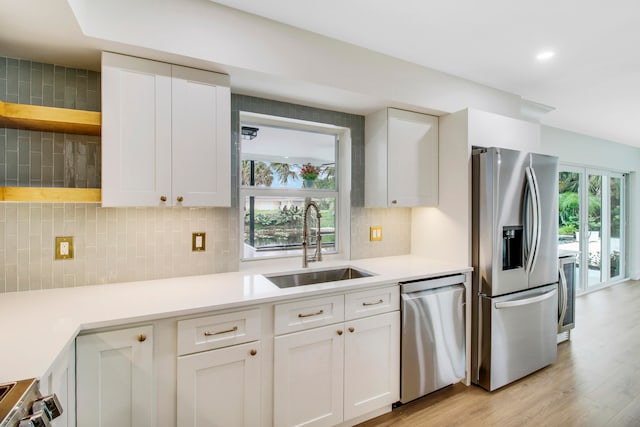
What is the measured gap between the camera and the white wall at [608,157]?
14.6ft

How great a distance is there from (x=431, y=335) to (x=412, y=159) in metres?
1.33

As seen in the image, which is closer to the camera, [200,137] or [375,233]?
[200,137]

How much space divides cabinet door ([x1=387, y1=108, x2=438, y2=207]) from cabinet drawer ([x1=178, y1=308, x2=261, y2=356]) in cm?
142

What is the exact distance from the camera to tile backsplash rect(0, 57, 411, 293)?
1664mm

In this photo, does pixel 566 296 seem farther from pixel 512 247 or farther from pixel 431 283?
pixel 431 283

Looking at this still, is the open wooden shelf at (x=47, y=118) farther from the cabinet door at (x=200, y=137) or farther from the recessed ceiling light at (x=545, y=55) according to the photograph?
the recessed ceiling light at (x=545, y=55)

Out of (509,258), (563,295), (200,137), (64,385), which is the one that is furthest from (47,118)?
(563,295)

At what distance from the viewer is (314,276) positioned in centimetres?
237

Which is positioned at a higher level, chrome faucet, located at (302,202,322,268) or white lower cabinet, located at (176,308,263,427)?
chrome faucet, located at (302,202,322,268)

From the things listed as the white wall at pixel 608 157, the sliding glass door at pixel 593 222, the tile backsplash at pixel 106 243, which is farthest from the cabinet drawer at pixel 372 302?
the sliding glass door at pixel 593 222

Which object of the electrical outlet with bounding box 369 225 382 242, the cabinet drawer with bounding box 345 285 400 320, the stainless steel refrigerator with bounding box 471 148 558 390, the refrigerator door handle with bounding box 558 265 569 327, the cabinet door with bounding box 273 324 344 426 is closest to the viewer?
the cabinet door with bounding box 273 324 344 426

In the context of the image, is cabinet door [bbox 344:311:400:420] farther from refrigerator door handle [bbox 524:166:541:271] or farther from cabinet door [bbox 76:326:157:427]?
refrigerator door handle [bbox 524:166:541:271]

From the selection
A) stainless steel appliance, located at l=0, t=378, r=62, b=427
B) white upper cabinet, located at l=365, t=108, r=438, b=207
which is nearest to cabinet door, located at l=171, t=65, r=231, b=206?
stainless steel appliance, located at l=0, t=378, r=62, b=427

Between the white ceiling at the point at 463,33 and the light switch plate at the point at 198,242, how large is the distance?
1031 millimetres
